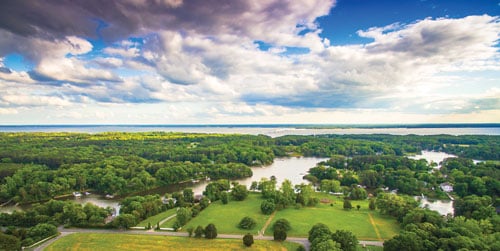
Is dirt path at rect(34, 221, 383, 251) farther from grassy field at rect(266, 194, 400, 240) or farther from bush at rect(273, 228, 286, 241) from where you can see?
grassy field at rect(266, 194, 400, 240)

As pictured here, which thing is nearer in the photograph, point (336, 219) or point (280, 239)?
point (280, 239)

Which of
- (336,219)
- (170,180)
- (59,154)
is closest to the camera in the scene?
(336,219)

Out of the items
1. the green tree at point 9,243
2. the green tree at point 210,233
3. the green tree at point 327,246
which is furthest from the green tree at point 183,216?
the green tree at point 327,246

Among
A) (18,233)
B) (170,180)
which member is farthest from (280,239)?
(170,180)

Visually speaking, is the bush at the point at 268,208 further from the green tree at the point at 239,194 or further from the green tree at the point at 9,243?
the green tree at the point at 9,243

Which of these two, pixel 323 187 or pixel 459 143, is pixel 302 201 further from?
pixel 459 143

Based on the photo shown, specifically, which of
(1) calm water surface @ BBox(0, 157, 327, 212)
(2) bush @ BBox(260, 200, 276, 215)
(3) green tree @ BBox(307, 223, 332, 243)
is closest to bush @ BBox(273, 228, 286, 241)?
(3) green tree @ BBox(307, 223, 332, 243)
